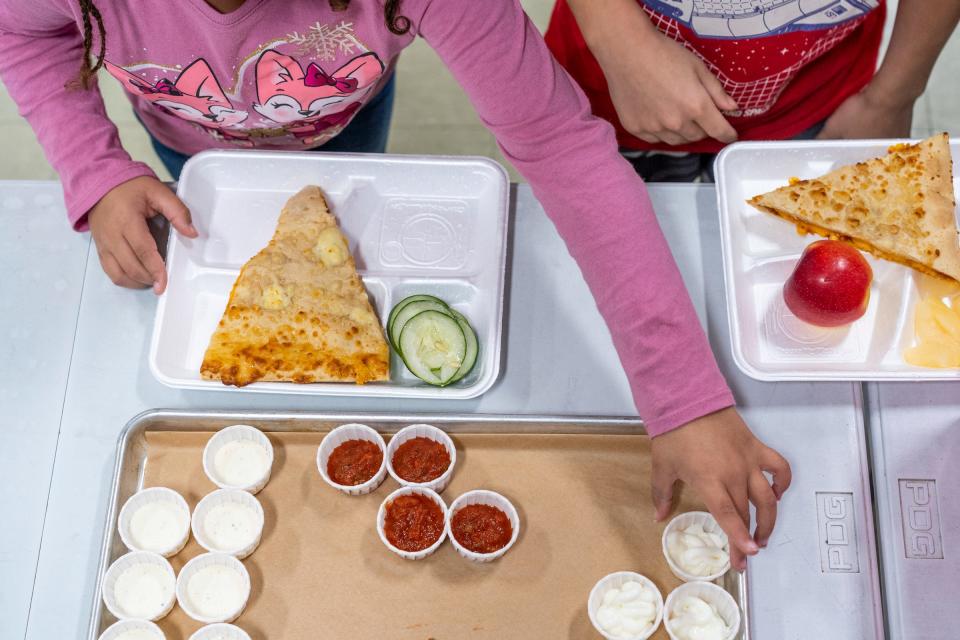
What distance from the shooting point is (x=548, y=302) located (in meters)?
1.94

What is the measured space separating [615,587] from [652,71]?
1.09 metres

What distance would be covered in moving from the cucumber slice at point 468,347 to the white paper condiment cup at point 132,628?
745 mm

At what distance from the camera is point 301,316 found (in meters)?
1.89

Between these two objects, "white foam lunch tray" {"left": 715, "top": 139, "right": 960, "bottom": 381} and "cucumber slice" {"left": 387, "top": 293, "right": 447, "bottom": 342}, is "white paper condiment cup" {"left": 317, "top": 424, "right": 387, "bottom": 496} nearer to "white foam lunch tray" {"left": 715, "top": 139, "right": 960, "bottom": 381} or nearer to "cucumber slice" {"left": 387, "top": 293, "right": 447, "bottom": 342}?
"cucumber slice" {"left": 387, "top": 293, "right": 447, "bottom": 342}

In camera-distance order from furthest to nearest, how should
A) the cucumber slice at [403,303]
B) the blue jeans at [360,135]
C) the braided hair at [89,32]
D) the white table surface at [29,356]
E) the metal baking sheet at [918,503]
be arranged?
the blue jeans at [360,135] → the cucumber slice at [403,303] → the white table surface at [29,356] → the metal baking sheet at [918,503] → the braided hair at [89,32]

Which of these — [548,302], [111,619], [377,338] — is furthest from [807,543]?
[111,619]

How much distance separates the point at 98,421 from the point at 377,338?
0.63m

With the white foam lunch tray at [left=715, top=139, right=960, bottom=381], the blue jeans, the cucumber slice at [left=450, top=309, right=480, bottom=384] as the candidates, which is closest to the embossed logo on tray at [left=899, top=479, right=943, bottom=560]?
the white foam lunch tray at [left=715, top=139, right=960, bottom=381]

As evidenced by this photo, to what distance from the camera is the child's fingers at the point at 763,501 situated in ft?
5.26

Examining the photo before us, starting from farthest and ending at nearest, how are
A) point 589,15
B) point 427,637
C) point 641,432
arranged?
point 589,15 → point 641,432 → point 427,637

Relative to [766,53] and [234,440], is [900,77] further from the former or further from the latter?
[234,440]

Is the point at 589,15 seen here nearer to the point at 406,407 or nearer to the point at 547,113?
the point at 547,113

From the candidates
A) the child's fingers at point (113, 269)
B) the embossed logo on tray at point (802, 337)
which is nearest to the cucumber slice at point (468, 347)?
the embossed logo on tray at point (802, 337)

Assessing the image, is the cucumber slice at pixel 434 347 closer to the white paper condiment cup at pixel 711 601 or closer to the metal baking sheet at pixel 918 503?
the white paper condiment cup at pixel 711 601
